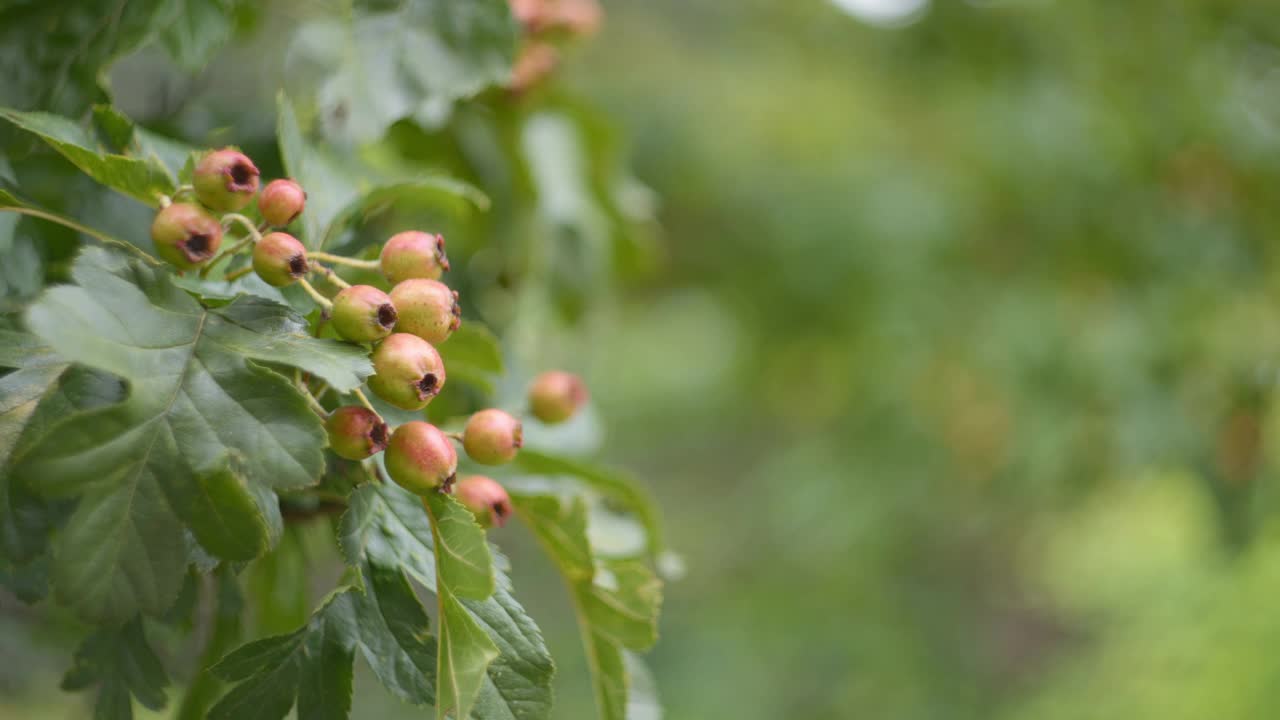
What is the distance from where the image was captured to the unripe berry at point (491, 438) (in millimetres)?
597

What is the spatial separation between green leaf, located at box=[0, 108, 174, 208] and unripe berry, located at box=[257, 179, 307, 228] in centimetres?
7

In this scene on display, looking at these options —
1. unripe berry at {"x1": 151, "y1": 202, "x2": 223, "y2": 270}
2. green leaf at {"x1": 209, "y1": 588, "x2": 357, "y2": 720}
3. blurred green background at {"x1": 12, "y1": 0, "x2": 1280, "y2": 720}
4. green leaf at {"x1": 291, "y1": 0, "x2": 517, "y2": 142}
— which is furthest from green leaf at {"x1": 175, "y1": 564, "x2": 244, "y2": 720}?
blurred green background at {"x1": 12, "y1": 0, "x2": 1280, "y2": 720}

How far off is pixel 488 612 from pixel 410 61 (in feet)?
1.38

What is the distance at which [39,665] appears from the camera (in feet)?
4.07

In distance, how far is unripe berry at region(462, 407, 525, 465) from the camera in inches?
23.5

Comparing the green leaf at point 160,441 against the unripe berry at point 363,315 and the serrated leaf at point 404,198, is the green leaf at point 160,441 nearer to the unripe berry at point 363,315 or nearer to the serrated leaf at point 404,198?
the unripe berry at point 363,315

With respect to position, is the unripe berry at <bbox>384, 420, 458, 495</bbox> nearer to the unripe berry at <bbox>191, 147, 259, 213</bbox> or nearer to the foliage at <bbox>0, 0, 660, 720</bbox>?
the foliage at <bbox>0, 0, 660, 720</bbox>

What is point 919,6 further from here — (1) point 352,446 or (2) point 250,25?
(1) point 352,446

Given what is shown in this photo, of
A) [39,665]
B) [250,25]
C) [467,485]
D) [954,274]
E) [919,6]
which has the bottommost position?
[39,665]

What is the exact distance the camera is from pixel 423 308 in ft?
1.74

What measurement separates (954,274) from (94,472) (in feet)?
6.98

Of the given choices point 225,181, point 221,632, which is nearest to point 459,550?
point 225,181

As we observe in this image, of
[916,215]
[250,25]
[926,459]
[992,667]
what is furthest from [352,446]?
[992,667]

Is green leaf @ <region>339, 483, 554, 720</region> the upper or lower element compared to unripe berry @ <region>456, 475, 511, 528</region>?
lower
